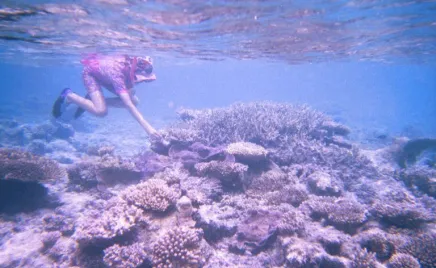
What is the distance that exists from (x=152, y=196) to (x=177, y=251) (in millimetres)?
1459

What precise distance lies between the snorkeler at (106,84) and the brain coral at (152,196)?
463cm

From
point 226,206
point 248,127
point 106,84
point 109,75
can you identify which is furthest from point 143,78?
point 226,206

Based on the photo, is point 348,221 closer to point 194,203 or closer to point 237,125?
point 194,203

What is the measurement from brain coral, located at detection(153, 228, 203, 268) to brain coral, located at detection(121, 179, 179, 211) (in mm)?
948

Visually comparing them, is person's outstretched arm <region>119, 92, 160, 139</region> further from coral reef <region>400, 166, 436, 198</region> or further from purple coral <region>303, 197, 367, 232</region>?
coral reef <region>400, 166, 436, 198</region>

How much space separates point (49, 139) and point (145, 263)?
18.8 metres

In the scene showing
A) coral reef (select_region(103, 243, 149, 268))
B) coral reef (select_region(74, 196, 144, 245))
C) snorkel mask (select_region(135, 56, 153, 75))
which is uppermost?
snorkel mask (select_region(135, 56, 153, 75))

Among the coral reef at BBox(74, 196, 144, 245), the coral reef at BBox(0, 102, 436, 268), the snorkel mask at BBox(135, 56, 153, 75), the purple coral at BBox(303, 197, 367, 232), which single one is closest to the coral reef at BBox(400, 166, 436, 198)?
the coral reef at BBox(0, 102, 436, 268)

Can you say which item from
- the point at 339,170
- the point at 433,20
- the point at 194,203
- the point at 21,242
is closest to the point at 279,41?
the point at 433,20

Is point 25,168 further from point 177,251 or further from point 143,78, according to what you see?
point 177,251

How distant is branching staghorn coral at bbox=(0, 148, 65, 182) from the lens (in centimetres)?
719

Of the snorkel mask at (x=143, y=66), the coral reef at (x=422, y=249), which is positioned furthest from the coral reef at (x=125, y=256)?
the snorkel mask at (x=143, y=66)

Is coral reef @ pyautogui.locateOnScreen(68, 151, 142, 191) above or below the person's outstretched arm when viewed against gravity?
below

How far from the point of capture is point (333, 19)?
12266 mm
